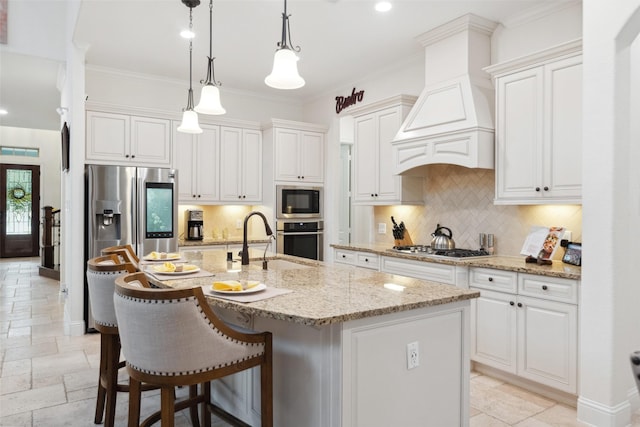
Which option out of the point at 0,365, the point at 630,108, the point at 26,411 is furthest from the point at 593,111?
the point at 0,365

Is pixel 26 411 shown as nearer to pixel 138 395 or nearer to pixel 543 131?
pixel 138 395

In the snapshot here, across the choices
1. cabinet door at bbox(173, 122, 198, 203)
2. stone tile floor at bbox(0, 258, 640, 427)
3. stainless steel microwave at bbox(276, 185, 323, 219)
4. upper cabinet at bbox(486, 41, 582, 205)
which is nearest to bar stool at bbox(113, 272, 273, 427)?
stone tile floor at bbox(0, 258, 640, 427)

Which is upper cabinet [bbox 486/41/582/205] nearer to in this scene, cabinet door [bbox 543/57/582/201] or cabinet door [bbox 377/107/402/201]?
cabinet door [bbox 543/57/582/201]

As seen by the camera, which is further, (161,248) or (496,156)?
(161,248)

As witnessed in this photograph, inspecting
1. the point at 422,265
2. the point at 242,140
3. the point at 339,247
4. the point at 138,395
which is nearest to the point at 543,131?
the point at 422,265

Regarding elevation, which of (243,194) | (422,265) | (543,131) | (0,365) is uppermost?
(543,131)

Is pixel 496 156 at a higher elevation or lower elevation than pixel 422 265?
higher

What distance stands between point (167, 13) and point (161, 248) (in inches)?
94.2

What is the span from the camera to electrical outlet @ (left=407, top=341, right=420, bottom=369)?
1.88 m

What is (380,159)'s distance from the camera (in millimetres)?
4660

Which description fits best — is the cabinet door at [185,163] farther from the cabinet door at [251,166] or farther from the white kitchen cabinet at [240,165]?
the cabinet door at [251,166]

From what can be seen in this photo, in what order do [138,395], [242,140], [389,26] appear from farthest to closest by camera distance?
[242,140] < [389,26] < [138,395]

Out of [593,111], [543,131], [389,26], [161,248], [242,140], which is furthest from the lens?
[242,140]

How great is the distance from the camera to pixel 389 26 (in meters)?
3.86
